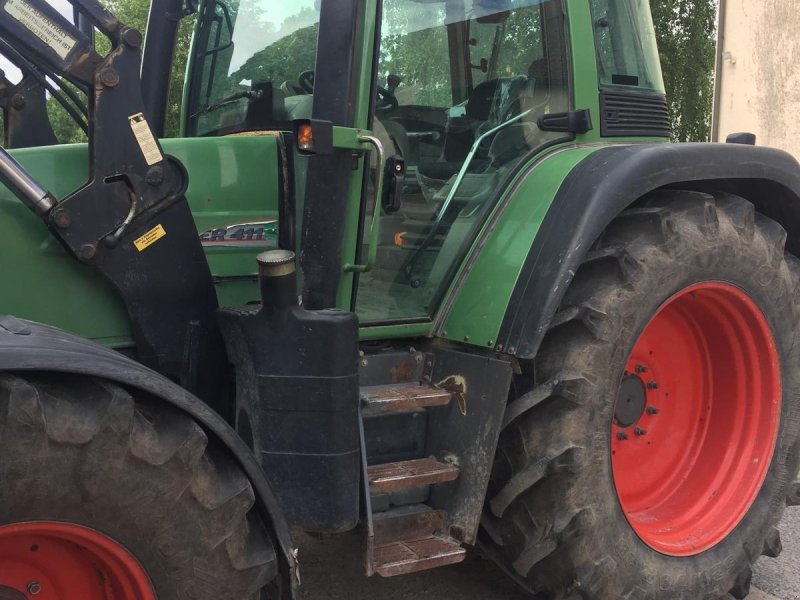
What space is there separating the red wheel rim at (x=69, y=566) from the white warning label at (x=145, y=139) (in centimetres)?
102

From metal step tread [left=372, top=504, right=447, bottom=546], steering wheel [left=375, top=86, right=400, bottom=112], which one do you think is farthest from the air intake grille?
metal step tread [left=372, top=504, right=447, bottom=546]

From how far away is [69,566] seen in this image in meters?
2.03

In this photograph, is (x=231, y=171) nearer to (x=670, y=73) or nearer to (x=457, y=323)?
(x=457, y=323)

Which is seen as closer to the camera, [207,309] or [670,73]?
[207,309]

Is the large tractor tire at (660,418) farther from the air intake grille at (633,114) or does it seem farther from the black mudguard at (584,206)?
the air intake grille at (633,114)

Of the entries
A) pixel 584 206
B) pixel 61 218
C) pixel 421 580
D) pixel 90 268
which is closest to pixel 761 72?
pixel 584 206

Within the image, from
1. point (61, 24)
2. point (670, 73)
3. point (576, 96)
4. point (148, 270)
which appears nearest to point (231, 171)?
point (148, 270)

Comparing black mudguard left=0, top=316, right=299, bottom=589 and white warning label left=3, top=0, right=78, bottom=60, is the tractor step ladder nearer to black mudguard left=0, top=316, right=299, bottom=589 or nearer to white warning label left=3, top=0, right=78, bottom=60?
black mudguard left=0, top=316, right=299, bottom=589

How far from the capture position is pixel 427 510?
2775mm

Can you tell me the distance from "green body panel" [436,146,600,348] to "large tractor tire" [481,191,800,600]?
202mm

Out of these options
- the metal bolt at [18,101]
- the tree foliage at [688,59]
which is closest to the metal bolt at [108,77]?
the metal bolt at [18,101]

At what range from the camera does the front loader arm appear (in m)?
2.29

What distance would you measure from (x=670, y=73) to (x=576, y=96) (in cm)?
1109

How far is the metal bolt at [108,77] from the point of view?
234 centimetres
